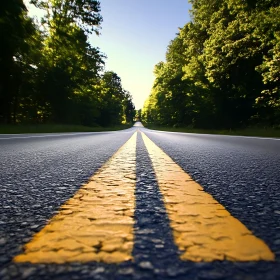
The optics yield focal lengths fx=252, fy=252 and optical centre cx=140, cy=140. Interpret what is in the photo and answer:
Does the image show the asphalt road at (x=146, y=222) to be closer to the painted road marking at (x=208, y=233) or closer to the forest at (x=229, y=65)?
the painted road marking at (x=208, y=233)

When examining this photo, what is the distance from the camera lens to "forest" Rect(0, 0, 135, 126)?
18823 mm

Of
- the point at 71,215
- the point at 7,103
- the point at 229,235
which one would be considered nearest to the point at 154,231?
the point at 229,235

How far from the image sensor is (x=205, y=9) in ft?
61.9

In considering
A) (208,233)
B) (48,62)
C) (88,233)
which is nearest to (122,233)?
(88,233)

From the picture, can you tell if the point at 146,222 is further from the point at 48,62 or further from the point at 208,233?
the point at 48,62

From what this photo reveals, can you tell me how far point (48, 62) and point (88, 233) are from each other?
28.9 m

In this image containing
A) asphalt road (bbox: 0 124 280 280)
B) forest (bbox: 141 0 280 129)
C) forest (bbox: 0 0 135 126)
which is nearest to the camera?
asphalt road (bbox: 0 124 280 280)

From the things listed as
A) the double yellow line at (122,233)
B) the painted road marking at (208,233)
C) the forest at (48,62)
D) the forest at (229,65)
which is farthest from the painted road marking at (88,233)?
the forest at (48,62)

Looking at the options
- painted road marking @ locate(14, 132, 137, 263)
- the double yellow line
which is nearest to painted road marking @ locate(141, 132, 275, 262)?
the double yellow line

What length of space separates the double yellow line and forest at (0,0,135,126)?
20039 millimetres

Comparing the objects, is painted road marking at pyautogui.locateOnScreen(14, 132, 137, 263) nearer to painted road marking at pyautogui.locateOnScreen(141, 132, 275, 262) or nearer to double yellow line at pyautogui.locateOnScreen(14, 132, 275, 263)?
double yellow line at pyautogui.locateOnScreen(14, 132, 275, 263)

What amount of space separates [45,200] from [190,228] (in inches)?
34.8

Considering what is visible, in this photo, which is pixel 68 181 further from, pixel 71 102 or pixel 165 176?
pixel 71 102

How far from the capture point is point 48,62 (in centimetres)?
2677
